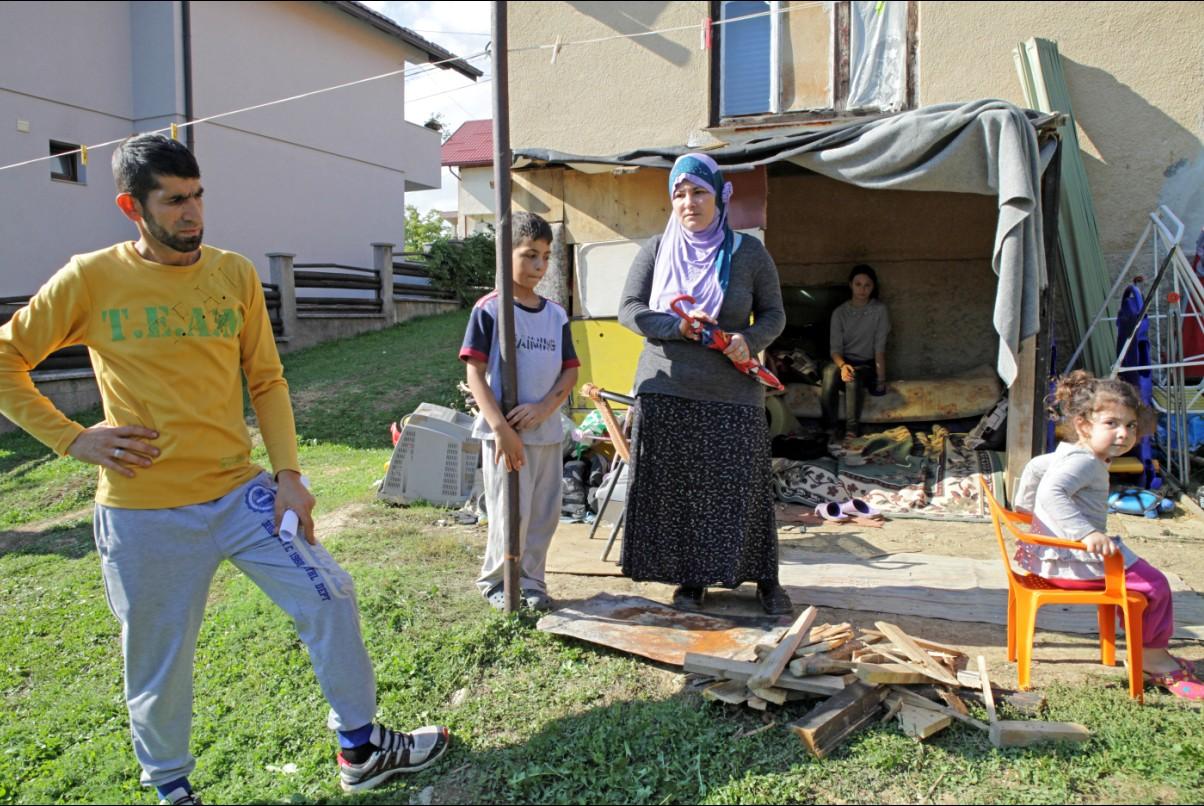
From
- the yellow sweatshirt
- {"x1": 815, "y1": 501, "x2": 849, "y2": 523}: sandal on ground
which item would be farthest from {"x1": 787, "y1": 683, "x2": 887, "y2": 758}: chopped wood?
{"x1": 815, "y1": 501, "x2": 849, "y2": 523}: sandal on ground

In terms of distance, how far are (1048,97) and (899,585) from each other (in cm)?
520

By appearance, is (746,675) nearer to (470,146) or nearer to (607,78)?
(607,78)

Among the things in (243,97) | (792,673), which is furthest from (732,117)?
(243,97)

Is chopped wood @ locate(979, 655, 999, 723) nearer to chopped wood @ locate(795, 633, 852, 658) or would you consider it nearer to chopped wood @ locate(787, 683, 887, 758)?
chopped wood @ locate(787, 683, 887, 758)

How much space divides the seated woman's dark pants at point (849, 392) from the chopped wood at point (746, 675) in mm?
5069

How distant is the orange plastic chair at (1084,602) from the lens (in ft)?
9.73

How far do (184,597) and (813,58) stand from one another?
8.02m

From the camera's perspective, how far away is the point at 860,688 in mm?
2799

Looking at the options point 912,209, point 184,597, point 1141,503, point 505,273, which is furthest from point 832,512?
point 184,597

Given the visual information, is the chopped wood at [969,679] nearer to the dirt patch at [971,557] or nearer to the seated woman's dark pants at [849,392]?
the dirt patch at [971,557]

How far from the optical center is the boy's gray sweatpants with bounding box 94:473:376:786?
90.0 inches

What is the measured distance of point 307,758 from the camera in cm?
278

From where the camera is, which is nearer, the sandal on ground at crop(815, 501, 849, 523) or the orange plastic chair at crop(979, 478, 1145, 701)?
the orange plastic chair at crop(979, 478, 1145, 701)

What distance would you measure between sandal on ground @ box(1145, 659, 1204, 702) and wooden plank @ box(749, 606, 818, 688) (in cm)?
129
